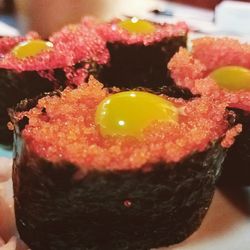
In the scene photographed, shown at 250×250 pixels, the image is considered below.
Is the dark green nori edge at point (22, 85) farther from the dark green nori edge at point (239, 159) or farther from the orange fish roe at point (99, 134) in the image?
the dark green nori edge at point (239, 159)

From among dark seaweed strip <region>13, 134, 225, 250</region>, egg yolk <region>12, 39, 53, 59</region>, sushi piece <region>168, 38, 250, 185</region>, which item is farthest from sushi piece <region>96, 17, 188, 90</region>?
dark seaweed strip <region>13, 134, 225, 250</region>

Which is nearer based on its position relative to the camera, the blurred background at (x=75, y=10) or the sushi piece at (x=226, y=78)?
the sushi piece at (x=226, y=78)

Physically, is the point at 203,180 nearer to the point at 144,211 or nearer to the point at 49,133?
the point at 144,211

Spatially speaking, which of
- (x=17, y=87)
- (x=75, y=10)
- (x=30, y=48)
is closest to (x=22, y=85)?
(x=17, y=87)

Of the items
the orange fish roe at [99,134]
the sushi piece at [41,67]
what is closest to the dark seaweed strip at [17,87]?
the sushi piece at [41,67]

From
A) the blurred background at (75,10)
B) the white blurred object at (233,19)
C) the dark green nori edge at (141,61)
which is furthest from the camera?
the blurred background at (75,10)

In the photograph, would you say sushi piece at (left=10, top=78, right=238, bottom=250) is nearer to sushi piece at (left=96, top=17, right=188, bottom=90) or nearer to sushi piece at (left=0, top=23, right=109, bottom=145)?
sushi piece at (left=0, top=23, right=109, bottom=145)

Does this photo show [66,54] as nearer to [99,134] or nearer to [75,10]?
[99,134]
